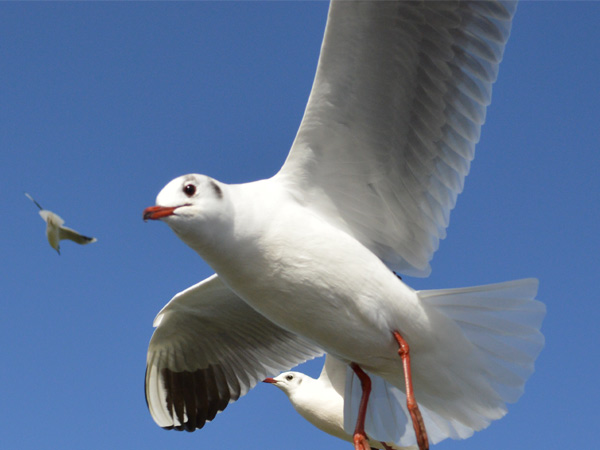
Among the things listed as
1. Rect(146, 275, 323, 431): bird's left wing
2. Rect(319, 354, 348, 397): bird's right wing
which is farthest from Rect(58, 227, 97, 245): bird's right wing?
Rect(319, 354, 348, 397): bird's right wing

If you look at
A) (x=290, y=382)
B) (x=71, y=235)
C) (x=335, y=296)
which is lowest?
(x=290, y=382)

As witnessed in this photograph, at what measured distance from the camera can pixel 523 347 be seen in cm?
442

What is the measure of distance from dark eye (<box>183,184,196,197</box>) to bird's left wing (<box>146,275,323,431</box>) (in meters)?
1.74

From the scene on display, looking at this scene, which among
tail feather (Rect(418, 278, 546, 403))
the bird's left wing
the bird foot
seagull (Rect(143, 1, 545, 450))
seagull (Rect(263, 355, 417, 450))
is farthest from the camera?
seagull (Rect(263, 355, 417, 450))

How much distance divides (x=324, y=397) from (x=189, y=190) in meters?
4.14

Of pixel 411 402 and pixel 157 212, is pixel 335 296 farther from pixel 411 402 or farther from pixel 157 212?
pixel 157 212

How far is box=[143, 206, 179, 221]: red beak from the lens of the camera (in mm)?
3566

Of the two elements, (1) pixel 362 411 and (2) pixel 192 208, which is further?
(1) pixel 362 411

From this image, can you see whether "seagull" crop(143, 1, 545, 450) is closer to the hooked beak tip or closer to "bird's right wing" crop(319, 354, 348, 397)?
the hooked beak tip

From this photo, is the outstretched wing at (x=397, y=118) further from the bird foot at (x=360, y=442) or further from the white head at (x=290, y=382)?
the white head at (x=290, y=382)

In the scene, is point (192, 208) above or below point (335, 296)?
above

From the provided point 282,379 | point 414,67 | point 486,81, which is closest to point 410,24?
point 414,67

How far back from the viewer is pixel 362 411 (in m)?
4.71

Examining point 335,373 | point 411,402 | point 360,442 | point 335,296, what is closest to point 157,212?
point 335,296
